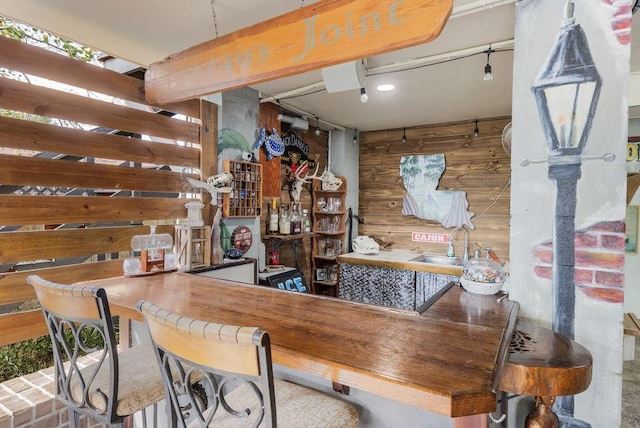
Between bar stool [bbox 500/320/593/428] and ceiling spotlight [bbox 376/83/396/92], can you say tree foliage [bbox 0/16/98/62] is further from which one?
bar stool [bbox 500/320/593/428]

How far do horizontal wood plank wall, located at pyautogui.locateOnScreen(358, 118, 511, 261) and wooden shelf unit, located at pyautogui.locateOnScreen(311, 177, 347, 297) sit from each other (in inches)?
21.2

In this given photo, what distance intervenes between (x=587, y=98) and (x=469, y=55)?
4.33ft

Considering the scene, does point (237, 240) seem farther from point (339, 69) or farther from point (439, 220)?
point (439, 220)

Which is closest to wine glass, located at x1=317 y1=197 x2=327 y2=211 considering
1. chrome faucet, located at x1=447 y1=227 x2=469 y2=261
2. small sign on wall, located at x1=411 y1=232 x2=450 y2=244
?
small sign on wall, located at x1=411 y1=232 x2=450 y2=244

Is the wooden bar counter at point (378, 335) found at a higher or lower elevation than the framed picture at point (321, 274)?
higher

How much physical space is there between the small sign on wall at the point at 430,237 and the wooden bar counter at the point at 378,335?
2.79 meters

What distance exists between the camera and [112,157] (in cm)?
234

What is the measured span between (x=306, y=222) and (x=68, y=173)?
2726 mm

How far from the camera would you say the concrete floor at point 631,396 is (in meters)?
2.41

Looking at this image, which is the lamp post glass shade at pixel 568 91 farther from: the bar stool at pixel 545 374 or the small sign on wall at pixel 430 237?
the small sign on wall at pixel 430 237

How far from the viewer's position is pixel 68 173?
2.14 m

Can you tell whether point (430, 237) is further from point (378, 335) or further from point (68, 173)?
point (68, 173)

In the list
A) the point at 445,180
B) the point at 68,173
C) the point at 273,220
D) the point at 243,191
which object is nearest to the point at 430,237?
the point at 445,180

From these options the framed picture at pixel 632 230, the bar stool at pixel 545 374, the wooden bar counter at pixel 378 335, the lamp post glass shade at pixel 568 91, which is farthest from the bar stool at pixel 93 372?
the framed picture at pixel 632 230
